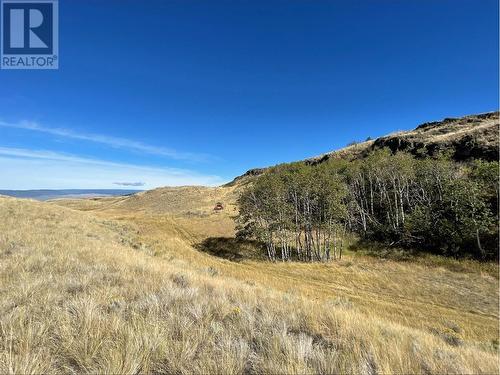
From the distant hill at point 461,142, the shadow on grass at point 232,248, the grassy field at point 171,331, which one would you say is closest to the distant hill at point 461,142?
the distant hill at point 461,142

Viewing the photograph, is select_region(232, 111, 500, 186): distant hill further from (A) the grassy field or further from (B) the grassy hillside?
(A) the grassy field

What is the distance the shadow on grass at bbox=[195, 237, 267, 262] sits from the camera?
37.7 m

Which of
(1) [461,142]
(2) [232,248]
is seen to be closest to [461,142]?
(1) [461,142]

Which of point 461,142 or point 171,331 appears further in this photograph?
point 461,142

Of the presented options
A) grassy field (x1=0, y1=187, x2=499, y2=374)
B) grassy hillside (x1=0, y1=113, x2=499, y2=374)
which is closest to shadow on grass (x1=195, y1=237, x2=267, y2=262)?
grassy hillside (x1=0, y1=113, x2=499, y2=374)

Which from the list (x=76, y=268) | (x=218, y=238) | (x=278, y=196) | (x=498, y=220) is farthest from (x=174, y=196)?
(x=76, y=268)

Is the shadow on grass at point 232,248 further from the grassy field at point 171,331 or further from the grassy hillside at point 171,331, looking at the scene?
the grassy field at point 171,331

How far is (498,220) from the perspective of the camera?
104ft

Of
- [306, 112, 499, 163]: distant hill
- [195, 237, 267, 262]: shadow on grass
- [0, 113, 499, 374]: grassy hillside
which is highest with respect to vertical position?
[306, 112, 499, 163]: distant hill

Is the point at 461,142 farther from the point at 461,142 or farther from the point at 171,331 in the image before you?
the point at 171,331

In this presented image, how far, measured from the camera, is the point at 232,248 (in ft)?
134

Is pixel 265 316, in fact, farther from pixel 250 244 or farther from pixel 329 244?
pixel 250 244

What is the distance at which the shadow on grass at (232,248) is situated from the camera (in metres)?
37.7

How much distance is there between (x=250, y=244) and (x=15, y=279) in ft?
121
